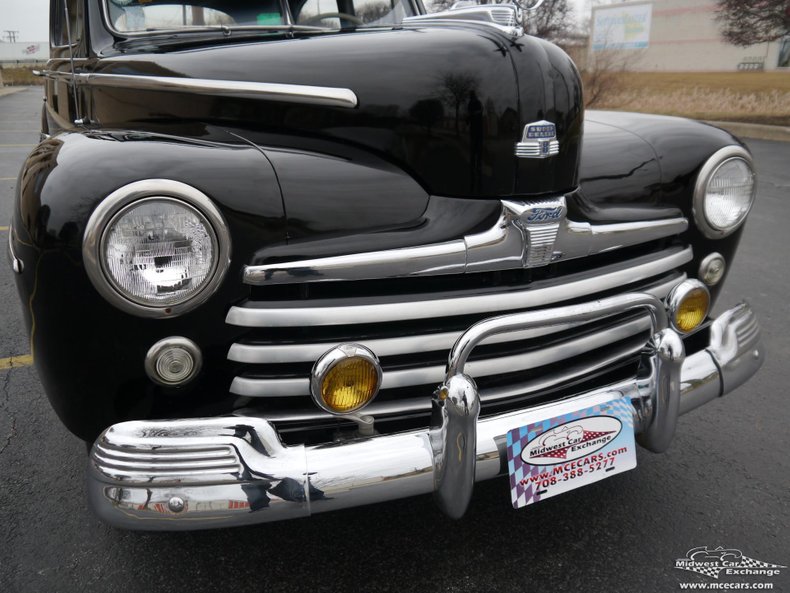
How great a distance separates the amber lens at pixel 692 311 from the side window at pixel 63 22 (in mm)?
2255

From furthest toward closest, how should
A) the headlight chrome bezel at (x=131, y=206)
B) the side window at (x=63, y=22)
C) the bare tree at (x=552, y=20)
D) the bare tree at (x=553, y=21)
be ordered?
1. the bare tree at (x=553, y=21)
2. the bare tree at (x=552, y=20)
3. the side window at (x=63, y=22)
4. the headlight chrome bezel at (x=131, y=206)

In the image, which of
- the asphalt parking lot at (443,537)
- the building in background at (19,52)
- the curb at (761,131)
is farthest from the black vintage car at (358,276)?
the building in background at (19,52)

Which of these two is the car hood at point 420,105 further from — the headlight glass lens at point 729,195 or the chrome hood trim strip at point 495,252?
the headlight glass lens at point 729,195

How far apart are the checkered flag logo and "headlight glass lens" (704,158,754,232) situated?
0.98 m

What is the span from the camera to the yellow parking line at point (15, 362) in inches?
120

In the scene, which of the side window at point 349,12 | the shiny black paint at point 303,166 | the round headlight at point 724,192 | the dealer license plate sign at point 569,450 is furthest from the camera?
the side window at point 349,12

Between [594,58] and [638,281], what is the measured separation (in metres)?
16.8

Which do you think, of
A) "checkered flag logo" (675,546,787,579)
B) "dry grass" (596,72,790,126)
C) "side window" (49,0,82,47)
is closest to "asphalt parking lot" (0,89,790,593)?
"checkered flag logo" (675,546,787,579)

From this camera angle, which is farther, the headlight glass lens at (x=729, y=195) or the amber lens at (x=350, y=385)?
the headlight glass lens at (x=729, y=195)

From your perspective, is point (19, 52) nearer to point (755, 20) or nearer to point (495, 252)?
point (755, 20)

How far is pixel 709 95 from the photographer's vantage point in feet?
50.8

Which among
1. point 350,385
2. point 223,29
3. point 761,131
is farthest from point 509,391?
point 761,131

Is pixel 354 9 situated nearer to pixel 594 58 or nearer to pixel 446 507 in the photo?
pixel 446 507

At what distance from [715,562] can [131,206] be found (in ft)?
5.85
